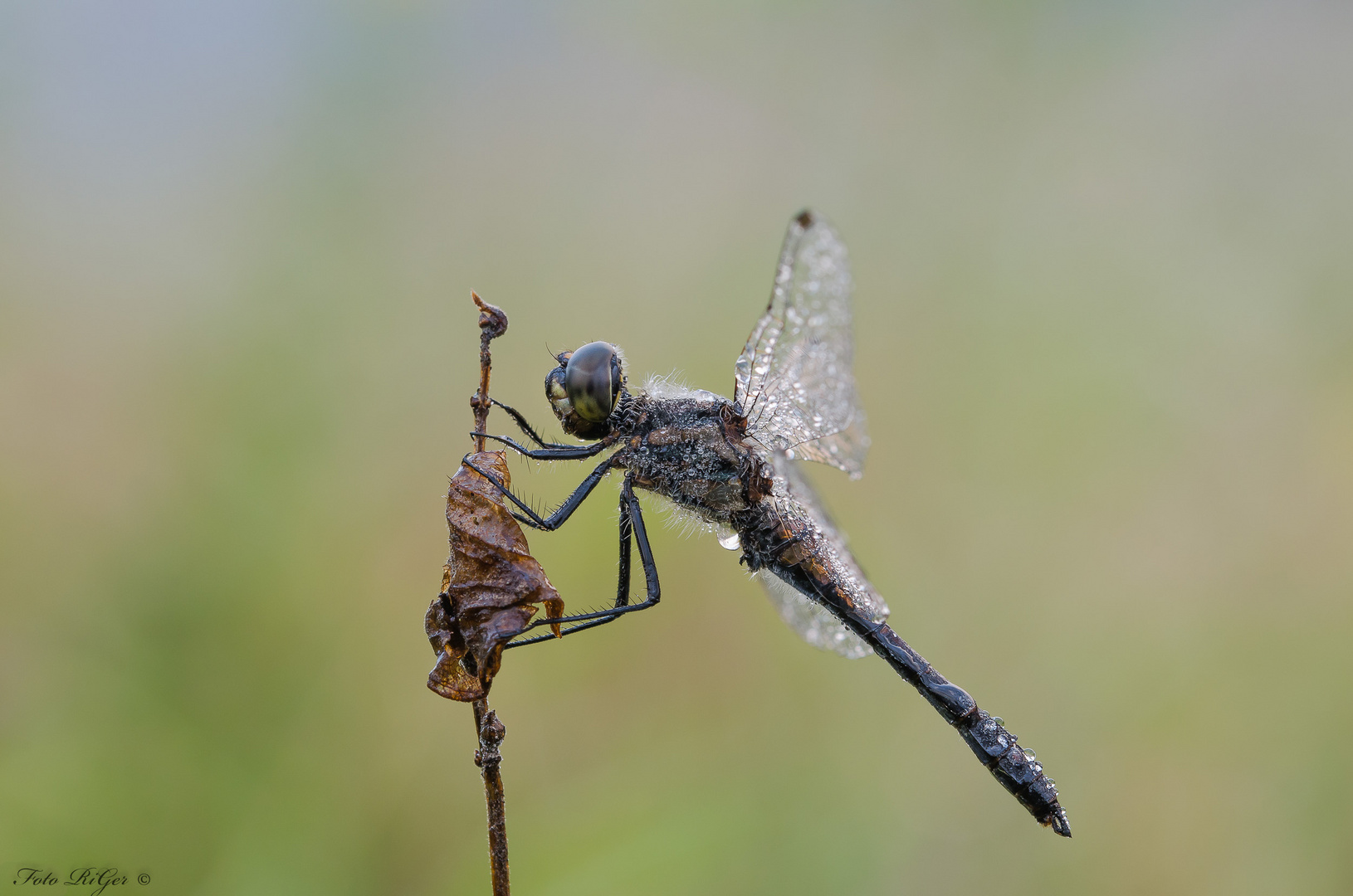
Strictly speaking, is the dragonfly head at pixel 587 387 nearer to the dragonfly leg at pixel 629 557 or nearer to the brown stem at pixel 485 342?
the dragonfly leg at pixel 629 557

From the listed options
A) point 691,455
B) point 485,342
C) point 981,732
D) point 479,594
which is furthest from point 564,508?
point 981,732

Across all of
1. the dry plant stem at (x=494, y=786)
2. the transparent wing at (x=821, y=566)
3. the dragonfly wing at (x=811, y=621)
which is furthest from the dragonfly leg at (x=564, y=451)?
the dry plant stem at (x=494, y=786)

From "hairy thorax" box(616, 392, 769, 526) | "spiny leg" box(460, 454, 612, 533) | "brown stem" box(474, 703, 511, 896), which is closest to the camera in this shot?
"brown stem" box(474, 703, 511, 896)

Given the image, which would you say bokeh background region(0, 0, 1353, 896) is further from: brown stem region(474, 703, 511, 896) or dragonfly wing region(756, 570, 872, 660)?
brown stem region(474, 703, 511, 896)

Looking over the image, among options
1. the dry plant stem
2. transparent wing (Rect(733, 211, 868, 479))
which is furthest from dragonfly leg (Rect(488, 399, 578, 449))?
the dry plant stem

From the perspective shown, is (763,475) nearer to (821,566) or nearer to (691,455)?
Answer: (691,455)

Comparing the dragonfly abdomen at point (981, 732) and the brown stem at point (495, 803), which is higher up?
the dragonfly abdomen at point (981, 732)

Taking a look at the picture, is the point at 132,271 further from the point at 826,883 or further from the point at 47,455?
the point at 826,883
